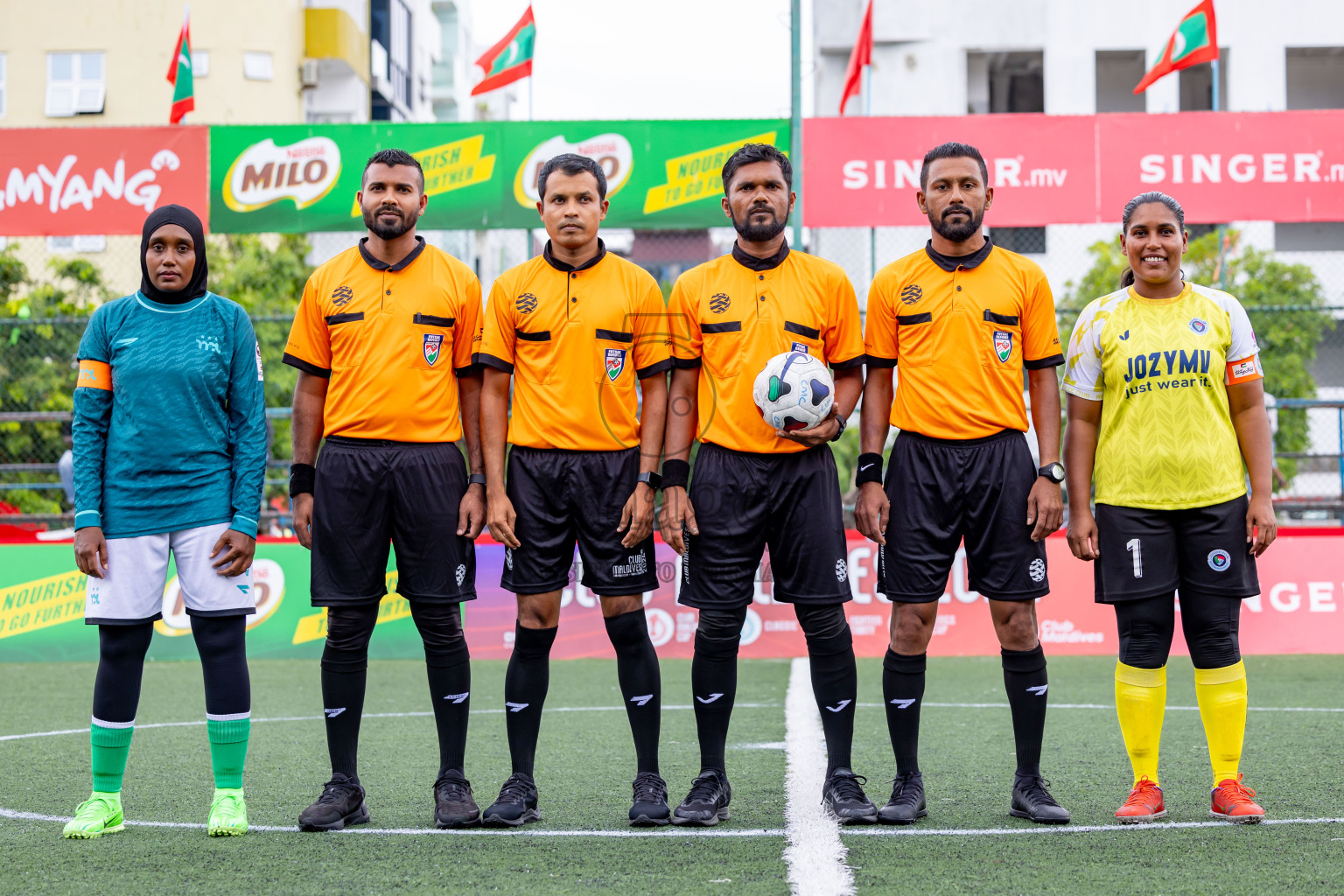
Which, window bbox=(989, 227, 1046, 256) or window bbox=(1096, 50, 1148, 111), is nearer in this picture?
window bbox=(989, 227, 1046, 256)

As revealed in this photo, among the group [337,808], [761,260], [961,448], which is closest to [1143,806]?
[961,448]

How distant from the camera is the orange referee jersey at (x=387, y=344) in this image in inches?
169

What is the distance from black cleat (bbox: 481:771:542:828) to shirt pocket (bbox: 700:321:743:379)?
4.91ft

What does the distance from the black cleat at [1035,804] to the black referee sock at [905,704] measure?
0.33m

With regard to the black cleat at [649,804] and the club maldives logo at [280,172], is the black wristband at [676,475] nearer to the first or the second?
the black cleat at [649,804]

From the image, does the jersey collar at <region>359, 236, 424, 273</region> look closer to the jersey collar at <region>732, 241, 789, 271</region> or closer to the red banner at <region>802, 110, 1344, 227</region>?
the jersey collar at <region>732, 241, 789, 271</region>

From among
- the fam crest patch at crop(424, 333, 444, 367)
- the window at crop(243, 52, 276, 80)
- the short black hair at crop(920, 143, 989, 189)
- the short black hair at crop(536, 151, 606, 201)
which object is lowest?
the fam crest patch at crop(424, 333, 444, 367)

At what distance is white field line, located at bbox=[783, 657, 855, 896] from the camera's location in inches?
134

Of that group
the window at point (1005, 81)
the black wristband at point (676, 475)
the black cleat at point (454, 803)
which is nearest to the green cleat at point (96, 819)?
the black cleat at point (454, 803)

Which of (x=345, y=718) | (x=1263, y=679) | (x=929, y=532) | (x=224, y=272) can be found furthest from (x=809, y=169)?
(x=224, y=272)

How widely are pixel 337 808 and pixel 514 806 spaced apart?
0.56 meters

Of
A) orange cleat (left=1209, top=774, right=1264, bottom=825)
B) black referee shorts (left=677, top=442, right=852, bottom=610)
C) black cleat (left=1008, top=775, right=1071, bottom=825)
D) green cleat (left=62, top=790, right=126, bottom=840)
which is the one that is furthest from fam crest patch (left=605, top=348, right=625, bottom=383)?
orange cleat (left=1209, top=774, right=1264, bottom=825)

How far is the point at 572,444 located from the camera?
4289mm

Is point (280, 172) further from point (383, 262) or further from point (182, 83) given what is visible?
point (383, 262)
